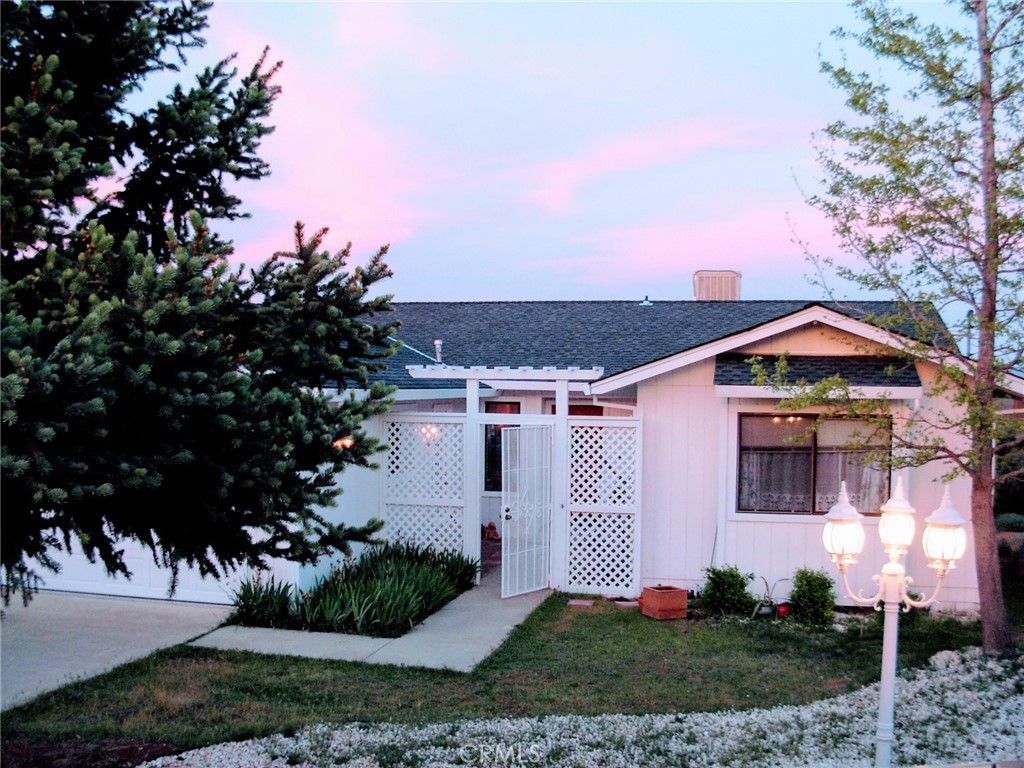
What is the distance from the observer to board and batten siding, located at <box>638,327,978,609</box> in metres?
10.3

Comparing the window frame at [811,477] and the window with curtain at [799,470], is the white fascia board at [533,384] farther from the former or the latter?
the window with curtain at [799,470]

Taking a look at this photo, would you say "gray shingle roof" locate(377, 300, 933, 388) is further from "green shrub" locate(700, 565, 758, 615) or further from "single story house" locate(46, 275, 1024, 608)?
"green shrub" locate(700, 565, 758, 615)

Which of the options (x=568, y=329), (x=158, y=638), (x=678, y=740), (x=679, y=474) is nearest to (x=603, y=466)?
(x=679, y=474)

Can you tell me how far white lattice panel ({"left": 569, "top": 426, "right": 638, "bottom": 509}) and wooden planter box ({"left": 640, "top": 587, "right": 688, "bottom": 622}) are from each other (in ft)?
4.54

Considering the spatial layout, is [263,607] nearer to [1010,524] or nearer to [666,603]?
[666,603]

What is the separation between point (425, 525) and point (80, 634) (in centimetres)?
440

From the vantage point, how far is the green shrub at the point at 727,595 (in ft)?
33.2

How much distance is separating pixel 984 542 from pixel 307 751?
6667mm

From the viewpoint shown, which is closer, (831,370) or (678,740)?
(678,740)

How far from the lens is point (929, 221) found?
26.5 ft

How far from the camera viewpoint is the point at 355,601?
902cm

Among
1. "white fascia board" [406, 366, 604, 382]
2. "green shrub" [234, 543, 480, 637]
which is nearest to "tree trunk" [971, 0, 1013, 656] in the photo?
"white fascia board" [406, 366, 604, 382]

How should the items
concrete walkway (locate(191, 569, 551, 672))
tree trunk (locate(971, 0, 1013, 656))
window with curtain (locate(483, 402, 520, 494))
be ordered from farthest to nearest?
window with curtain (locate(483, 402, 520, 494)) < concrete walkway (locate(191, 569, 551, 672)) < tree trunk (locate(971, 0, 1013, 656))

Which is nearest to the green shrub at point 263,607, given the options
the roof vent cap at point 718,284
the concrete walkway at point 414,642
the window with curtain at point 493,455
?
the concrete walkway at point 414,642
